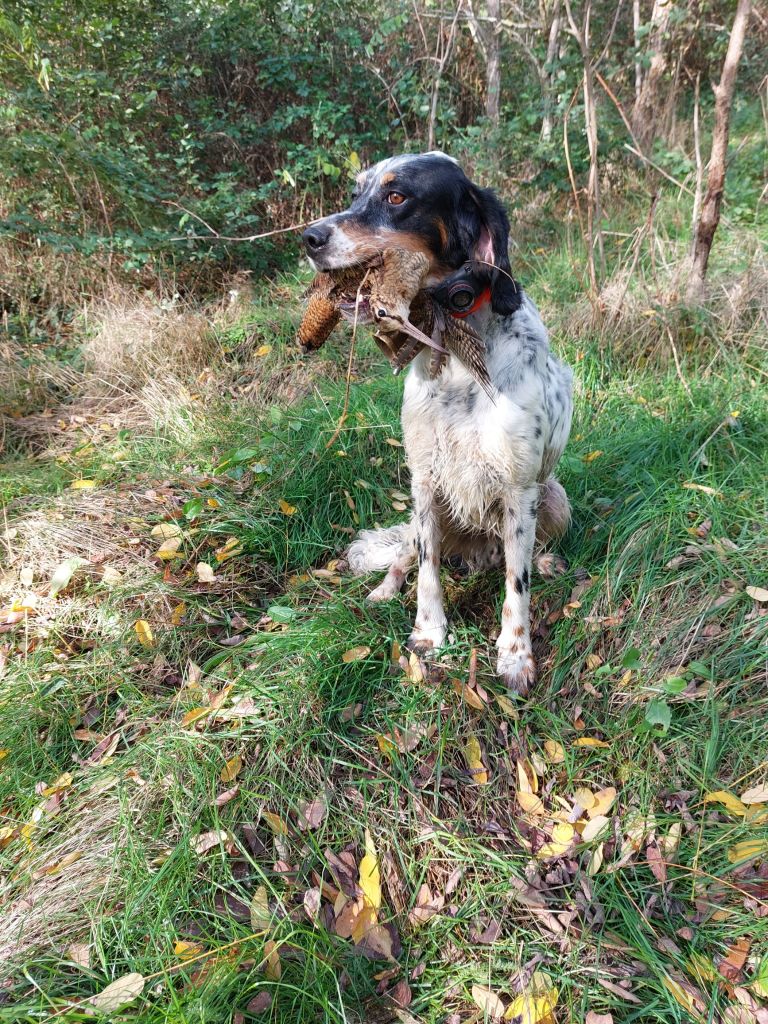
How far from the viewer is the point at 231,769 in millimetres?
2076

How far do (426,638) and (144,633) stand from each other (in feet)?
3.88

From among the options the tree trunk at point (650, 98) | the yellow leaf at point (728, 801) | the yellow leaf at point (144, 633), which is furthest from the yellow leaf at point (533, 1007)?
the tree trunk at point (650, 98)

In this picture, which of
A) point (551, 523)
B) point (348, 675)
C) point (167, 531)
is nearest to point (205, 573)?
point (167, 531)

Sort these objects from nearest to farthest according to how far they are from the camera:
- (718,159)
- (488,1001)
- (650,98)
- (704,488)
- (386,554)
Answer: (488,1001) < (704,488) < (386,554) < (718,159) < (650,98)

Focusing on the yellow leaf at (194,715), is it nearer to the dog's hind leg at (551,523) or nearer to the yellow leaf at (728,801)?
the dog's hind leg at (551,523)

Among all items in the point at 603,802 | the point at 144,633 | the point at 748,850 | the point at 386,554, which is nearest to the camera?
the point at 748,850

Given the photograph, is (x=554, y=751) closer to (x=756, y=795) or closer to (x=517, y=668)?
(x=517, y=668)

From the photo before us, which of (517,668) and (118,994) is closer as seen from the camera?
(118,994)

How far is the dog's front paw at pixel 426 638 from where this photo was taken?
261 centimetres

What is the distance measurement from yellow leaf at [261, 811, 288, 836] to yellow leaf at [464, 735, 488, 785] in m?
0.66

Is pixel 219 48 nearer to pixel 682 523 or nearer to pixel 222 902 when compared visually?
pixel 682 523

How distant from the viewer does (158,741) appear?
2.14 metres

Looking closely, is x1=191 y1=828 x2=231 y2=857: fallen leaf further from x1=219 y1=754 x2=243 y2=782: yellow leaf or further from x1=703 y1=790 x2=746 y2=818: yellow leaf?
x1=703 y1=790 x2=746 y2=818: yellow leaf

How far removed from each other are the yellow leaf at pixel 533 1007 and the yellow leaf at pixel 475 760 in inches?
24.3
